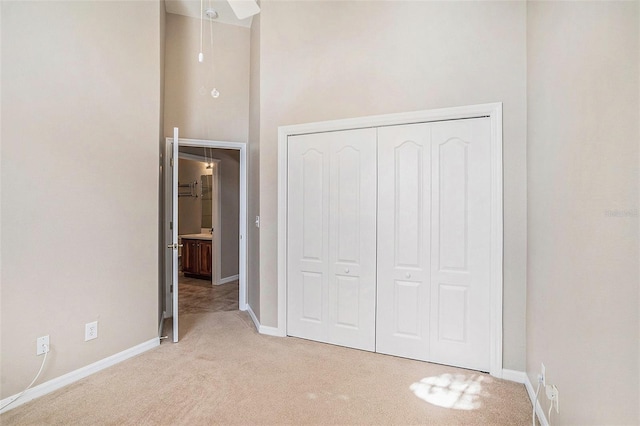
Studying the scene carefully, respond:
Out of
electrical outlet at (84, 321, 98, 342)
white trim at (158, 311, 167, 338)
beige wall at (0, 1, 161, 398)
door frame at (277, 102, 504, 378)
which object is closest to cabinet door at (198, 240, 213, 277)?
white trim at (158, 311, 167, 338)

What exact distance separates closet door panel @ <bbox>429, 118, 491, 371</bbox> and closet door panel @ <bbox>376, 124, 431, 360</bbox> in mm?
71

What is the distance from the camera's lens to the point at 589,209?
127 centimetres

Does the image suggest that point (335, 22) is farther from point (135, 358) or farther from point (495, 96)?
point (135, 358)

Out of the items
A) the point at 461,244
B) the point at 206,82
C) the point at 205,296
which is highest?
the point at 206,82

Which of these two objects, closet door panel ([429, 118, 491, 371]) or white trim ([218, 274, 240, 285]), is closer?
closet door panel ([429, 118, 491, 371])

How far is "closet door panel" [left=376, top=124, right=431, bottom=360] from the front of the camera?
2.61 meters

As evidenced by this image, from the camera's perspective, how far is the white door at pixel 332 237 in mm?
2822

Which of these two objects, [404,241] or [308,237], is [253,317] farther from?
[404,241]

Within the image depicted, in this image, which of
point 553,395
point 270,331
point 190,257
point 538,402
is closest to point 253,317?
point 270,331

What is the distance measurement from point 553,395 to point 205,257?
526cm

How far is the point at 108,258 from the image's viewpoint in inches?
99.6

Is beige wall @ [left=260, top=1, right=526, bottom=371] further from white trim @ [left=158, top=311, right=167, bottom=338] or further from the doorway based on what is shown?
white trim @ [left=158, top=311, right=167, bottom=338]

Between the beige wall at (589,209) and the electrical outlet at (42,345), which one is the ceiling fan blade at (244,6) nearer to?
the beige wall at (589,209)

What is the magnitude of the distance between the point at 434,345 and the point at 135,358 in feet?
8.15
